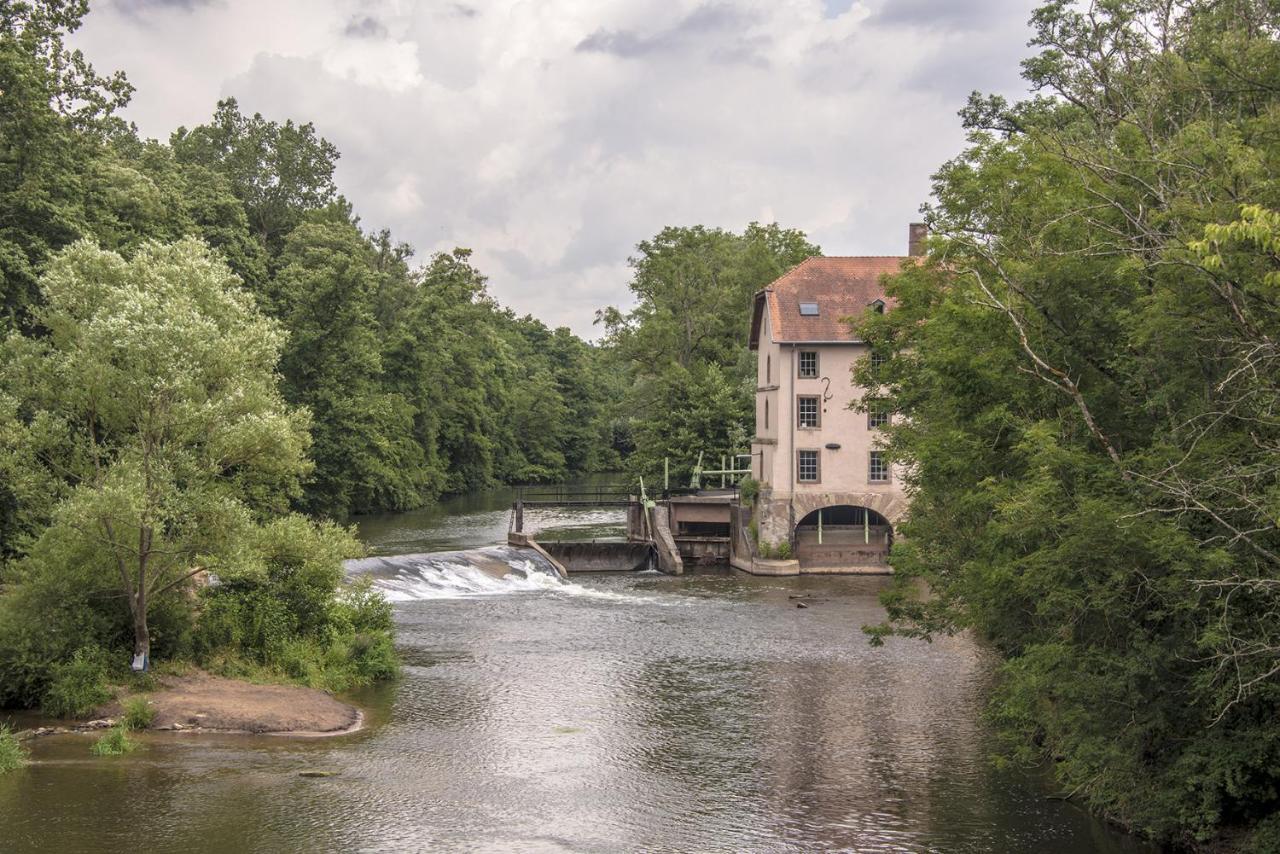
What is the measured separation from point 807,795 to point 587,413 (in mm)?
83717

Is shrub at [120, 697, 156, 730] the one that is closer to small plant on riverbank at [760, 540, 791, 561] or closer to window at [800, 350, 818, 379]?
small plant on riverbank at [760, 540, 791, 561]

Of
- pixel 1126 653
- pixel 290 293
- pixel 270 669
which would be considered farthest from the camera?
pixel 290 293

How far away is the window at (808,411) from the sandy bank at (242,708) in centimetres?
2458

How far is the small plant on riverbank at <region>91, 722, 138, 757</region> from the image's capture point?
60.4ft

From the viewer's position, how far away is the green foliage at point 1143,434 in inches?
475

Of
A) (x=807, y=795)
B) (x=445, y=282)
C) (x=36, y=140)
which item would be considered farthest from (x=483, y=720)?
(x=445, y=282)

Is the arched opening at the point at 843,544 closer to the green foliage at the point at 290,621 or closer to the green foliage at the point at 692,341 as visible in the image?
the green foliage at the point at 692,341

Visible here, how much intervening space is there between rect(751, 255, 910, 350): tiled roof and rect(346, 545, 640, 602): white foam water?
12.1m

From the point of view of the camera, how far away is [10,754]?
1752 cm

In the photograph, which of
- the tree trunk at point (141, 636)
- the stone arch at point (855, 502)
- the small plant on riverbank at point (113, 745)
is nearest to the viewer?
the small plant on riverbank at point (113, 745)

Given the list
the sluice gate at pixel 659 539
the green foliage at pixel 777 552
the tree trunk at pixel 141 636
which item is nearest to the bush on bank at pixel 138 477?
the tree trunk at pixel 141 636

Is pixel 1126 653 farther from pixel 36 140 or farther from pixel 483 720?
pixel 36 140

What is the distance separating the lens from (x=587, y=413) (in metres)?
101

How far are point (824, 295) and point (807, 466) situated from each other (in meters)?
6.58
